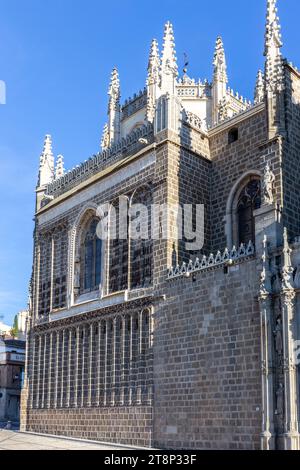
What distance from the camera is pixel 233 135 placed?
23.0m

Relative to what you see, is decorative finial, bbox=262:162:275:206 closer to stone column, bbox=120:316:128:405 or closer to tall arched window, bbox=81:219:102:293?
stone column, bbox=120:316:128:405

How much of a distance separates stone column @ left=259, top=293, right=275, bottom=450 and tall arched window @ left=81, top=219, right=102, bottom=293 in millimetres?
10121

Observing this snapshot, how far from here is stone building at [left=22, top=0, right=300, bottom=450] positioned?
1664cm

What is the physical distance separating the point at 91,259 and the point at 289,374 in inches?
490

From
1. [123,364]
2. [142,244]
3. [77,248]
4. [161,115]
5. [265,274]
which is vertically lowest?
[123,364]

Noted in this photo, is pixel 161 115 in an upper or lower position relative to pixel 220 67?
lower

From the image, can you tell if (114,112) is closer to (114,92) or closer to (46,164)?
(114,92)

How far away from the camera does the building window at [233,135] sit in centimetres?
2275

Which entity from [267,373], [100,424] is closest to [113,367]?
[100,424]

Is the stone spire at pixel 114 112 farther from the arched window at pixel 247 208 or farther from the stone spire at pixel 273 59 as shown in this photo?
the stone spire at pixel 273 59

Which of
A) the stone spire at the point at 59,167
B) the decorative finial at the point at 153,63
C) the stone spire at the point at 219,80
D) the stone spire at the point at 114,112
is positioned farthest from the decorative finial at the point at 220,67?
the stone spire at the point at 59,167
